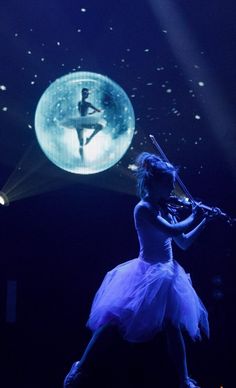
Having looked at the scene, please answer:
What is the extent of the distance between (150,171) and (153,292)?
846 millimetres

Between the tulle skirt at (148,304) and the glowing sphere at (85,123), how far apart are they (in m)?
1.33

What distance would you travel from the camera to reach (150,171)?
115 inches

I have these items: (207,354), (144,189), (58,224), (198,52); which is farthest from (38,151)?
(207,354)

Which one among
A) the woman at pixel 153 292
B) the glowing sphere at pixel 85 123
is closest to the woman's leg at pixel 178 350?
the woman at pixel 153 292

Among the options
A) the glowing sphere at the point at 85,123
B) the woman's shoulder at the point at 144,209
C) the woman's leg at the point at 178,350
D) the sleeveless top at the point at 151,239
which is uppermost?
the glowing sphere at the point at 85,123

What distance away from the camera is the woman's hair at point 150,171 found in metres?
2.88

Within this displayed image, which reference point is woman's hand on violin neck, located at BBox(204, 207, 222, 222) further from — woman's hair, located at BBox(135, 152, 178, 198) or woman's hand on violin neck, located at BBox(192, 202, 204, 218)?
woman's hair, located at BBox(135, 152, 178, 198)

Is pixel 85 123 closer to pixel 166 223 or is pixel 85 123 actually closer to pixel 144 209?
pixel 144 209

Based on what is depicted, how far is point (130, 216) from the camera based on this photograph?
4.25m

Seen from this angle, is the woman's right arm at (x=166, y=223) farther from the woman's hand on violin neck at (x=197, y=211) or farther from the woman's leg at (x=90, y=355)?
the woman's leg at (x=90, y=355)

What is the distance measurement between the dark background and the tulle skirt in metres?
1.28

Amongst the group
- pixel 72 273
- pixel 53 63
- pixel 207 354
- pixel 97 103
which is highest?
pixel 53 63

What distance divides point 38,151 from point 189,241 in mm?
2013

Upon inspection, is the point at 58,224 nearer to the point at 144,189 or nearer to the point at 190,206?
the point at 144,189
